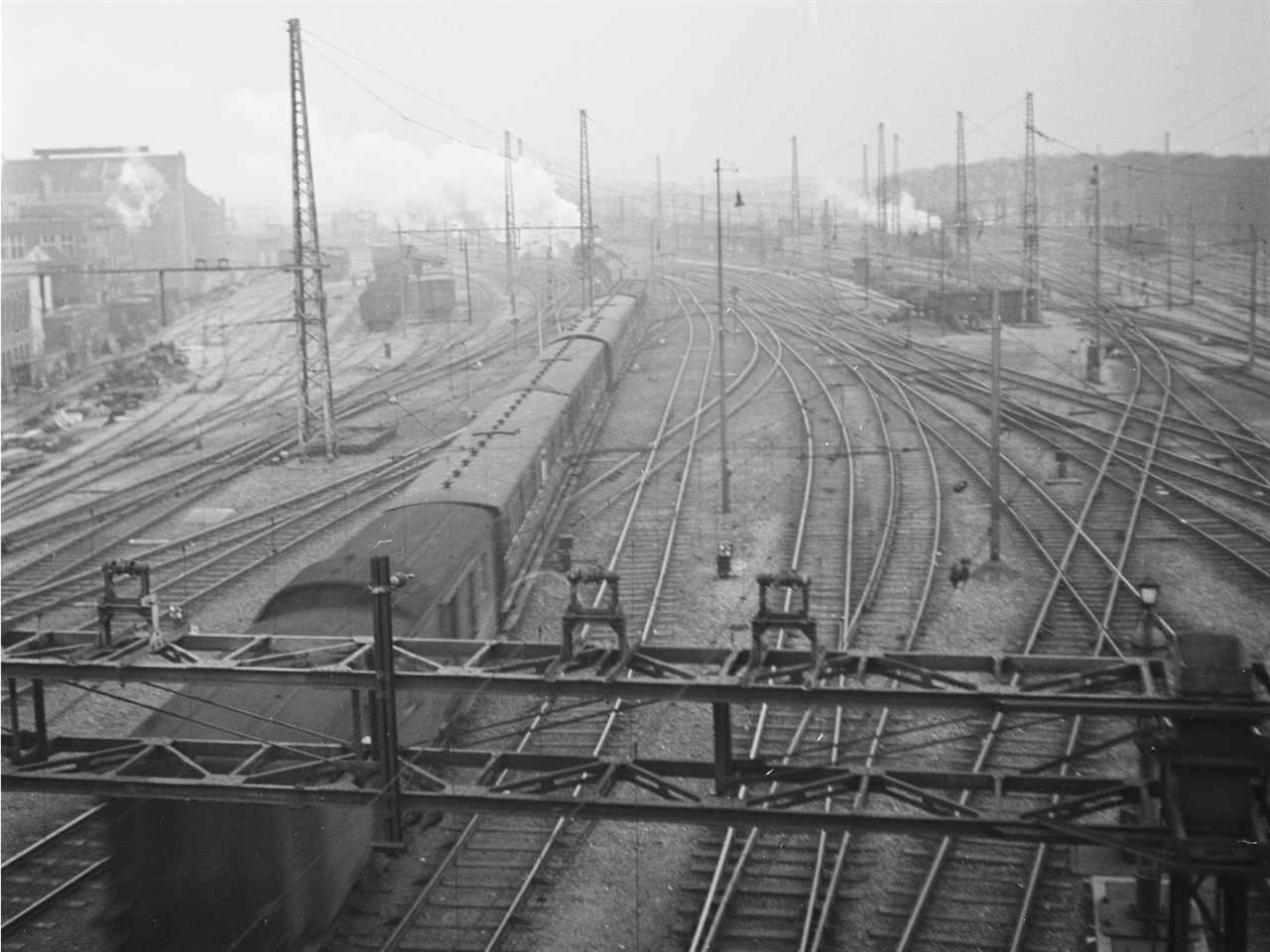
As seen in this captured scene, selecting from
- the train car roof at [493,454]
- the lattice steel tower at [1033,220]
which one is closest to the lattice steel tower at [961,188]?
the lattice steel tower at [1033,220]

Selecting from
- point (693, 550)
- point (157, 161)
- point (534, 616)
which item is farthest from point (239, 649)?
point (157, 161)

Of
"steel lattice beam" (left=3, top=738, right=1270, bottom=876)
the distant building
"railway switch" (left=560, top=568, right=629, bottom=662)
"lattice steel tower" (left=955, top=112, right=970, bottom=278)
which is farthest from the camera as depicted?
the distant building

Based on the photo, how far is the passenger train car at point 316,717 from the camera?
7973 millimetres

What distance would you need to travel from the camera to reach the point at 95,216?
3541 centimetres

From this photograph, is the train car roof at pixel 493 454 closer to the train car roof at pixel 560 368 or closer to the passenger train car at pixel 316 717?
the passenger train car at pixel 316 717

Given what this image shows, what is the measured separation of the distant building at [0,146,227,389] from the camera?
3388 centimetres

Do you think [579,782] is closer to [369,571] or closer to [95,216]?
[369,571]

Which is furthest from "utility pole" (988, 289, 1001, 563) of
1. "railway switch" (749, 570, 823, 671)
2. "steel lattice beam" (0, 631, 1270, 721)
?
"railway switch" (749, 570, 823, 671)

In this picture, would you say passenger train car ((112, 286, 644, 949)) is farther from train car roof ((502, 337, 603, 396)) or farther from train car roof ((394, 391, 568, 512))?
train car roof ((502, 337, 603, 396))

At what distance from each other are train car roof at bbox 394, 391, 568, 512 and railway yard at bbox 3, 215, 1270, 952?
87cm

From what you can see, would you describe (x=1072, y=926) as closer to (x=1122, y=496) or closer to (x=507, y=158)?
(x=1122, y=496)

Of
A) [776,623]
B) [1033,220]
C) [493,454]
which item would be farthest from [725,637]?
[1033,220]

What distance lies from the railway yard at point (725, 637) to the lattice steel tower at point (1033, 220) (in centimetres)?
105

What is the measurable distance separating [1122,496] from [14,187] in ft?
103
